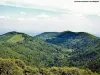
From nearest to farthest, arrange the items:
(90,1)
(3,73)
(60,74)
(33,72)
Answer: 1. (90,1)
2. (3,73)
3. (33,72)
4. (60,74)

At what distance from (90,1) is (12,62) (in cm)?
12683

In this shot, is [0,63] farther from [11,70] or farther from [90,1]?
[90,1]

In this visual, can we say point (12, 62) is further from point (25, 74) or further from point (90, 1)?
point (90, 1)

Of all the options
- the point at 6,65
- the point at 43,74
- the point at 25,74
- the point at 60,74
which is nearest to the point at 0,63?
the point at 6,65

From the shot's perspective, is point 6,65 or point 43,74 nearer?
point 6,65

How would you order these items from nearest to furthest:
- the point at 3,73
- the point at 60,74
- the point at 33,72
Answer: the point at 3,73, the point at 33,72, the point at 60,74

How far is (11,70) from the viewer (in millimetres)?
172500

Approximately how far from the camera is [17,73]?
171125 millimetres

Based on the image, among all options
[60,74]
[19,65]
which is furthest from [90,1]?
[60,74]

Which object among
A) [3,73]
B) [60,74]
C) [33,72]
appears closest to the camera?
[3,73]

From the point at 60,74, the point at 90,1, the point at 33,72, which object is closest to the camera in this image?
the point at 90,1

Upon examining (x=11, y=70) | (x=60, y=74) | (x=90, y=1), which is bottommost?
(x=60, y=74)

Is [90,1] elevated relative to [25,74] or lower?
elevated

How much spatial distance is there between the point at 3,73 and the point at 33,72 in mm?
22767
